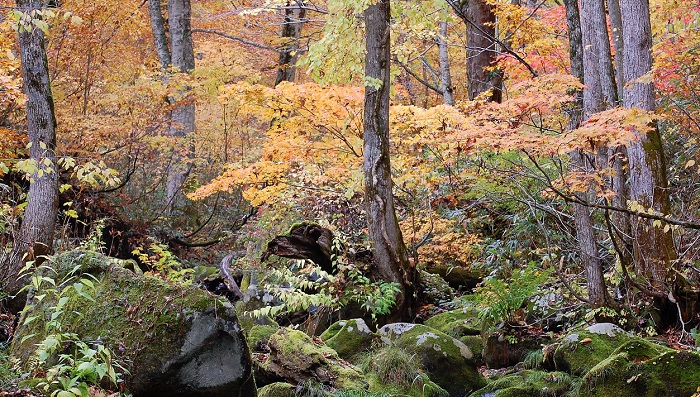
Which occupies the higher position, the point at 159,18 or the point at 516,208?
the point at 159,18

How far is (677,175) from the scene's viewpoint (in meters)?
9.83

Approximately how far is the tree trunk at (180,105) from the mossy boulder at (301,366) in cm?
930

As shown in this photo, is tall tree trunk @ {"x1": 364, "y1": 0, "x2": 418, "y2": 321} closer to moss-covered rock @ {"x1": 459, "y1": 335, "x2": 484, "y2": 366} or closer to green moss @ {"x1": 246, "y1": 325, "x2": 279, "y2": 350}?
moss-covered rock @ {"x1": 459, "y1": 335, "x2": 484, "y2": 366}

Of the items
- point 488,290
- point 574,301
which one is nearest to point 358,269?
point 488,290

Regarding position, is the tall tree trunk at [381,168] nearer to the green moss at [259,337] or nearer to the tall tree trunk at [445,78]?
the green moss at [259,337]

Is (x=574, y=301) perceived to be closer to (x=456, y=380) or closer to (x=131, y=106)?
(x=456, y=380)

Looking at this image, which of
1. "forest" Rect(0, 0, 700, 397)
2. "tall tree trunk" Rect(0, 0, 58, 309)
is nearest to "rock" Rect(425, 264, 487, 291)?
"forest" Rect(0, 0, 700, 397)

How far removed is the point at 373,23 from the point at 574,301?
4.74 meters

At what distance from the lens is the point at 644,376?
16.1 feet

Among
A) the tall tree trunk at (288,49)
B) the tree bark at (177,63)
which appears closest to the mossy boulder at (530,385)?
the tree bark at (177,63)

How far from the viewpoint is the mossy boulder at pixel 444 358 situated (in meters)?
6.65

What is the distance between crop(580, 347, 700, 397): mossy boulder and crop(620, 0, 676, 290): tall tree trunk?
2.21m

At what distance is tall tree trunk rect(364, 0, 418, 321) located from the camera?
8898mm

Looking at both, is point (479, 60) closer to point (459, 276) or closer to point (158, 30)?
point (459, 276)
